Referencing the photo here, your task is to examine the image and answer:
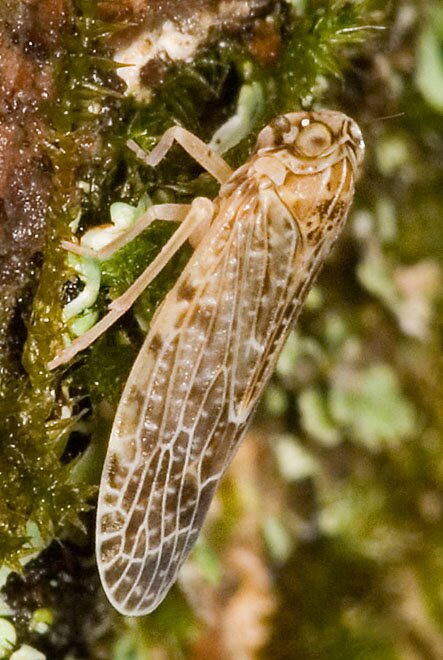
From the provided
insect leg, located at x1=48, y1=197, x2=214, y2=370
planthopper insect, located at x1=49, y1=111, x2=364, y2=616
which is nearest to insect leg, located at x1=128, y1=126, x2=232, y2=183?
planthopper insect, located at x1=49, y1=111, x2=364, y2=616

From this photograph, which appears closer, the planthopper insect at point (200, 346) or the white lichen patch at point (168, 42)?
the planthopper insect at point (200, 346)

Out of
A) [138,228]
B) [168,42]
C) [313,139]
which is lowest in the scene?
[313,139]

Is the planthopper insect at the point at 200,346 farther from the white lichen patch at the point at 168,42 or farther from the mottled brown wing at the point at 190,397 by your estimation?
the white lichen patch at the point at 168,42

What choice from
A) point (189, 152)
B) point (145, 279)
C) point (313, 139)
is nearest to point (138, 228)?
point (145, 279)

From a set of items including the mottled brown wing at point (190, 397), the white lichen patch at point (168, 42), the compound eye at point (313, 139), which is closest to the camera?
the mottled brown wing at point (190, 397)

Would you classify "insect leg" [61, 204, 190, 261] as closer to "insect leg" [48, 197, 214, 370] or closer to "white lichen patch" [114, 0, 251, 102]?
"insect leg" [48, 197, 214, 370]

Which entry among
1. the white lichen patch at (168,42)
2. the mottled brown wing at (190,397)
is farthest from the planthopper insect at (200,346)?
the white lichen patch at (168,42)

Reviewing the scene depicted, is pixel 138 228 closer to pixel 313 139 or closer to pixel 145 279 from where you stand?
pixel 145 279
